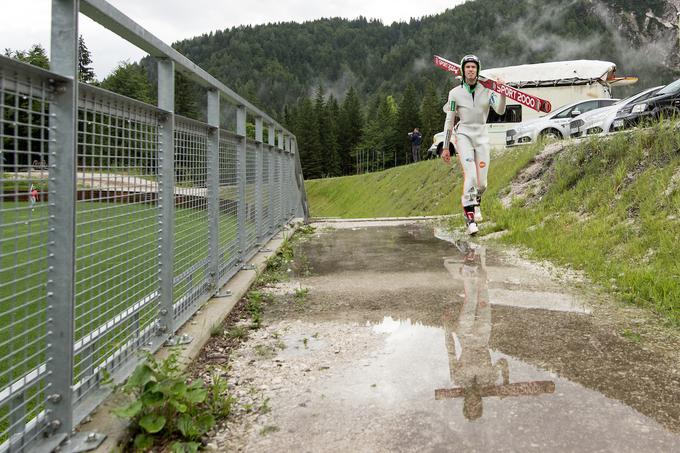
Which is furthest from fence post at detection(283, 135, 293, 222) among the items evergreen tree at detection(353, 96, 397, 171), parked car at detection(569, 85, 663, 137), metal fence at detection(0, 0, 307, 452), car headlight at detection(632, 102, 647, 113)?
evergreen tree at detection(353, 96, 397, 171)

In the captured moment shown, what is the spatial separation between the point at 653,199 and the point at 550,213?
2085 mm

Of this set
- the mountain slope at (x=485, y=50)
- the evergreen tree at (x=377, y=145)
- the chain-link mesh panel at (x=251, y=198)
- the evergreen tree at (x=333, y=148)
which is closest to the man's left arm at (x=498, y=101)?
the chain-link mesh panel at (x=251, y=198)

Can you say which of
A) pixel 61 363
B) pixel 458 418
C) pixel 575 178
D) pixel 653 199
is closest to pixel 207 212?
pixel 61 363

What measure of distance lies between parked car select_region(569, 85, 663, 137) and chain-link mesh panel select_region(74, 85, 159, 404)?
1529cm

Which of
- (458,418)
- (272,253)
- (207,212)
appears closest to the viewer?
(458,418)

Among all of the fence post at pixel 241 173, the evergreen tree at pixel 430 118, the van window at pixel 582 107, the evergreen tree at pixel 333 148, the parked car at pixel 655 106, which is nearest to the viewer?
the fence post at pixel 241 173

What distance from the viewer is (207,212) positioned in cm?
465

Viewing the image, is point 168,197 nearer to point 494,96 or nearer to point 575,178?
point 494,96

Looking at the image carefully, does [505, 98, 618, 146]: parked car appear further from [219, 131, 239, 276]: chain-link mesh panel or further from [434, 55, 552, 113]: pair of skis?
[219, 131, 239, 276]: chain-link mesh panel

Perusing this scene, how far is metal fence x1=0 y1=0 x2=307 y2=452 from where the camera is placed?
6.73 ft

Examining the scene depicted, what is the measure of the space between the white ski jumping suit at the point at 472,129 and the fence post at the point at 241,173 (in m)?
3.64

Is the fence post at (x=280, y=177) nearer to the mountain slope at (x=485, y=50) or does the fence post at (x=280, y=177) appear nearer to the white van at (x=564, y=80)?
the white van at (x=564, y=80)

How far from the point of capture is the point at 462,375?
118 inches

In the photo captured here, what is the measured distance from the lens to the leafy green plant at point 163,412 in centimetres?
227
